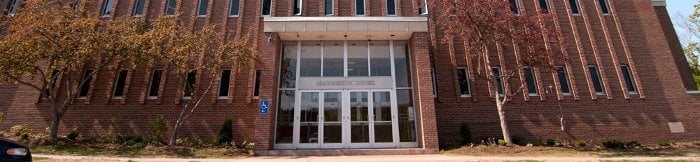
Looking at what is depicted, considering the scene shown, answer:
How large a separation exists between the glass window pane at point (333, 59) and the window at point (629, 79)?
12.7 metres

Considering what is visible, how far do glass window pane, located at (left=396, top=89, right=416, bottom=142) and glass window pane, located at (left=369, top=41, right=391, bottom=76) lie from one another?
101 centimetres

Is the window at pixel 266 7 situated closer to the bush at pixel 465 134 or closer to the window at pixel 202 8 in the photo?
the window at pixel 202 8

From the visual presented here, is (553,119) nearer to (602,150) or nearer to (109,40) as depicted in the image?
(602,150)

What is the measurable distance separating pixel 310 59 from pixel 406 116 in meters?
4.38

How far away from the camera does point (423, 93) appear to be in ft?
45.3

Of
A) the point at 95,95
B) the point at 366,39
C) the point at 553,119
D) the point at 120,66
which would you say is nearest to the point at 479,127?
the point at 553,119

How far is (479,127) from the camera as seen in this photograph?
52.4 feet

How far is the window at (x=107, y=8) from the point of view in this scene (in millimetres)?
18141

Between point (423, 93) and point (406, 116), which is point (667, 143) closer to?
point (423, 93)

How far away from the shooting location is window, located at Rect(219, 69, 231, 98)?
54.1 feet

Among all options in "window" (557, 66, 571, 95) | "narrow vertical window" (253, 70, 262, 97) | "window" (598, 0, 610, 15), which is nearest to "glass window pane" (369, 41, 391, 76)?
"narrow vertical window" (253, 70, 262, 97)

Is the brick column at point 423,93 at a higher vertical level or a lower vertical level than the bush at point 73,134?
higher

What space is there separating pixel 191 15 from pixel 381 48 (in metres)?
9.01

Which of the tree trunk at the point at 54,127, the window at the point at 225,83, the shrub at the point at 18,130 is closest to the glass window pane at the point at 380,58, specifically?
the window at the point at 225,83
